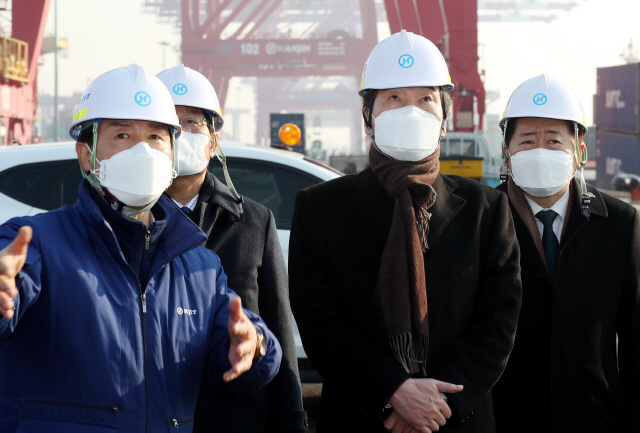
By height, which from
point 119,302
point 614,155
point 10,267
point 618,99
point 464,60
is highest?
point 464,60

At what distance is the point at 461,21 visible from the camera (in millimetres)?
Answer: 19984

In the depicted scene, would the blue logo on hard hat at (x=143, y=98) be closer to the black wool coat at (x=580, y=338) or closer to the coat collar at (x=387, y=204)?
the coat collar at (x=387, y=204)

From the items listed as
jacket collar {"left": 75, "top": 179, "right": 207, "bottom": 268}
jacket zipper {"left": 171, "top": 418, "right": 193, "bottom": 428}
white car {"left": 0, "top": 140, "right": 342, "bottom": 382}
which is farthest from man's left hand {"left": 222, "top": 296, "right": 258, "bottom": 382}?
white car {"left": 0, "top": 140, "right": 342, "bottom": 382}

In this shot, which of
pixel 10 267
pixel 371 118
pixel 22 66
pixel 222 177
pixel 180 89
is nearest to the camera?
pixel 10 267

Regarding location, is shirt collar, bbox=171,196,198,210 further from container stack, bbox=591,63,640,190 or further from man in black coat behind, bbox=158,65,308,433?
container stack, bbox=591,63,640,190

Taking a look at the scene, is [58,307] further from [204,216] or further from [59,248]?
[204,216]

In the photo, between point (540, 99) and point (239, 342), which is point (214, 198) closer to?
point (239, 342)

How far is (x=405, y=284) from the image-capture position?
2080mm

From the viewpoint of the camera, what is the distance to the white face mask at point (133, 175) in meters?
1.91

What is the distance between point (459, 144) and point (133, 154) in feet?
46.9

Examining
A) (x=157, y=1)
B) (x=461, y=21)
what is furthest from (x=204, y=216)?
(x=157, y=1)

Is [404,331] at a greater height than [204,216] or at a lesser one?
lesser

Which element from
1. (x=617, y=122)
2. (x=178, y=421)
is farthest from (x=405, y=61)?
(x=617, y=122)

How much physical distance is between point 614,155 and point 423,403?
24.4 metres
